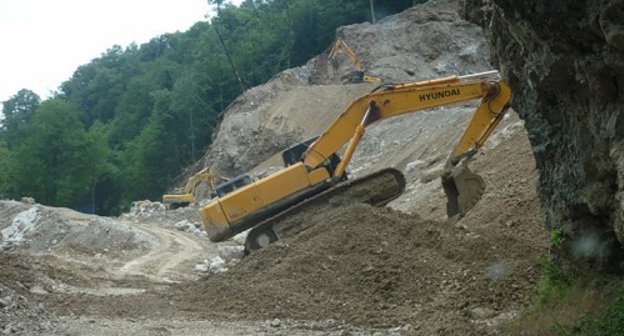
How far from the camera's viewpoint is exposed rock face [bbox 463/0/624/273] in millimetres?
6816

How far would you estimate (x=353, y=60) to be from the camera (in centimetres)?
5694

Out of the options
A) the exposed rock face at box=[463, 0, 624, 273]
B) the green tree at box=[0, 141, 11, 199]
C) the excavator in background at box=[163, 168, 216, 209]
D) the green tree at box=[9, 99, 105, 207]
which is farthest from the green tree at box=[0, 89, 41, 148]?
the exposed rock face at box=[463, 0, 624, 273]

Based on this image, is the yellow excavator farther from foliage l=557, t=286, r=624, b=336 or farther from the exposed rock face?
foliage l=557, t=286, r=624, b=336

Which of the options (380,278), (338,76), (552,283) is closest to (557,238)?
(552,283)

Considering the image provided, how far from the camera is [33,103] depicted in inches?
5138

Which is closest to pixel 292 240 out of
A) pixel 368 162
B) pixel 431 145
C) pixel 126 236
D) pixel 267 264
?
pixel 267 264

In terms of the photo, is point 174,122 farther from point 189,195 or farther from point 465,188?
point 465,188

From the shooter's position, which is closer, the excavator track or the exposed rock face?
the exposed rock face

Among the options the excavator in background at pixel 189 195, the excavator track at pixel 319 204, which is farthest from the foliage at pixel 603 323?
the excavator in background at pixel 189 195

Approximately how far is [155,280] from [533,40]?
1256 centimetres

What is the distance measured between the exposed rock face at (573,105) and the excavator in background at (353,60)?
43832 millimetres

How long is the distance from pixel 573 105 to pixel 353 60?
49.3 meters

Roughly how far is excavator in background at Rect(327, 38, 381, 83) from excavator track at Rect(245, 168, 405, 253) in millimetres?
35206

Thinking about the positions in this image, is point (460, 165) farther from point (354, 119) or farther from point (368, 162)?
point (368, 162)
